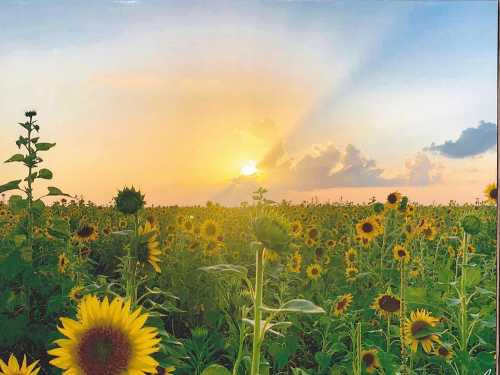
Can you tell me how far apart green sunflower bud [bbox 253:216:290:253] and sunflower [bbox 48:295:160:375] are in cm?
15

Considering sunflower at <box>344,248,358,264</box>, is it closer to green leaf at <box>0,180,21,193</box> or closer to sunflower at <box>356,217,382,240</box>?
sunflower at <box>356,217,382,240</box>

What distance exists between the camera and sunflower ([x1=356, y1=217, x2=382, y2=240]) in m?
2.26

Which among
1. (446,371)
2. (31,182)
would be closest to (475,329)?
(446,371)

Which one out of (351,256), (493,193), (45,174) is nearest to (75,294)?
(45,174)

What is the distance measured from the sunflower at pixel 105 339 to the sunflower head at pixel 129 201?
21 cm

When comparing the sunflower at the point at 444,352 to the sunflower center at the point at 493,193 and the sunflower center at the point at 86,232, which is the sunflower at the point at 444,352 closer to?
the sunflower center at the point at 493,193

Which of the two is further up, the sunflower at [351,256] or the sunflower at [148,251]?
the sunflower at [148,251]

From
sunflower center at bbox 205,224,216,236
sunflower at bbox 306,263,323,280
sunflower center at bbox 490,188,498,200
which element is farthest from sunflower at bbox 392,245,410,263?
sunflower center at bbox 205,224,216,236

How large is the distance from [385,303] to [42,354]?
3.09ft

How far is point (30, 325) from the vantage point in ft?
4.42

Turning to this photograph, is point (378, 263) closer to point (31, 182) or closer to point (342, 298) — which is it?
point (342, 298)

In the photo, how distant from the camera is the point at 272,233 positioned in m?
0.56

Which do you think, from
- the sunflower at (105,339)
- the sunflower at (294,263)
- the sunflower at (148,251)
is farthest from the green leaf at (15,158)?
the sunflower at (294,263)

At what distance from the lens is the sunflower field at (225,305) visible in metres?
0.55
